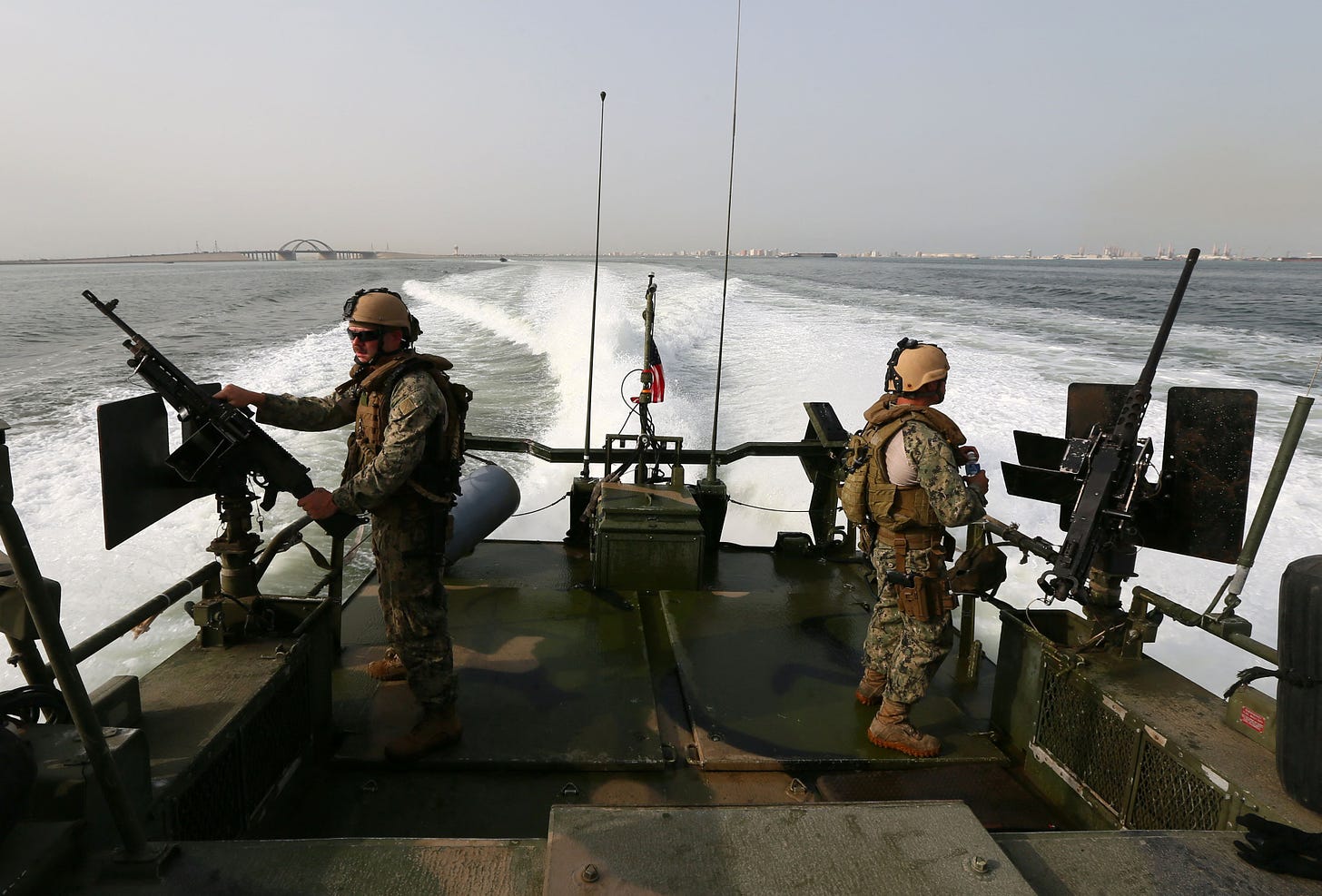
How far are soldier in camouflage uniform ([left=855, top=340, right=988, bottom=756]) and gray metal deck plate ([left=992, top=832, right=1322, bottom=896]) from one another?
134 cm

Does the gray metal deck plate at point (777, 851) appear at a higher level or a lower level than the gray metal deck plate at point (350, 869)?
higher

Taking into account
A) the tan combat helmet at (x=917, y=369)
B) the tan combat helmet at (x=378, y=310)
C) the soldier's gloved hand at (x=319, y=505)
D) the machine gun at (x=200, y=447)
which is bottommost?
the soldier's gloved hand at (x=319, y=505)

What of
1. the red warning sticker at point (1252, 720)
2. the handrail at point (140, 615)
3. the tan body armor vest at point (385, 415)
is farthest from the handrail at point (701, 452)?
the red warning sticker at point (1252, 720)

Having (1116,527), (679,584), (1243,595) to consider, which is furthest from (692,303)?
(1116,527)

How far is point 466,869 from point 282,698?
1.34 m

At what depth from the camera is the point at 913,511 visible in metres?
3.31

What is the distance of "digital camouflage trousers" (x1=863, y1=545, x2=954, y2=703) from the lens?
10.9ft

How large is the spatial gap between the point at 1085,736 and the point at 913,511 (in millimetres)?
988

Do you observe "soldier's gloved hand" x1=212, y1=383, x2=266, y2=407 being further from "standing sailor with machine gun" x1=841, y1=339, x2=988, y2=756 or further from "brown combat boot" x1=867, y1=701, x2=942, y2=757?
"brown combat boot" x1=867, y1=701, x2=942, y2=757

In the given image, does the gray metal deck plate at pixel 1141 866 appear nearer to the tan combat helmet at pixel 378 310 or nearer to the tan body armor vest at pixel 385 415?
the tan body armor vest at pixel 385 415

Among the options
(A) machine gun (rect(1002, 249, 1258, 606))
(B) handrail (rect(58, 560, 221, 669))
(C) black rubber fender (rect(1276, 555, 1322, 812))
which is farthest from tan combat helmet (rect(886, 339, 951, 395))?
(B) handrail (rect(58, 560, 221, 669))

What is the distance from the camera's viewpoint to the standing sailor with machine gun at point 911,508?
317cm

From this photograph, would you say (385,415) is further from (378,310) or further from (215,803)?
(215,803)

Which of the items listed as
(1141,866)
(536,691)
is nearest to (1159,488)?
(1141,866)
